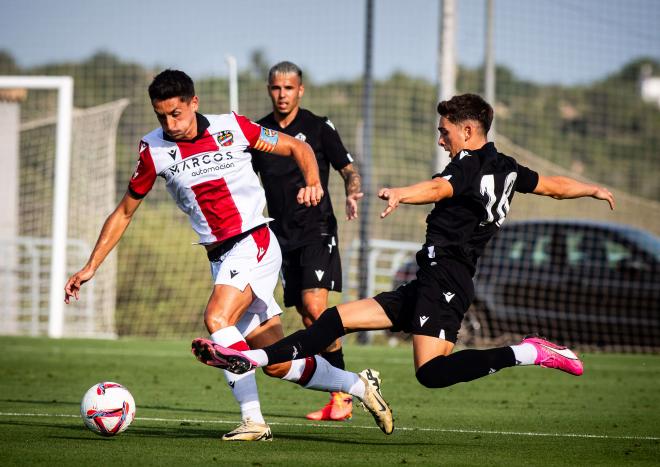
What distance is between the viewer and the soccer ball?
664 cm

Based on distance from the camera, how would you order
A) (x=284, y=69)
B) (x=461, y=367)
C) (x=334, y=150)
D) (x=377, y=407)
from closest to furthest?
(x=461, y=367), (x=377, y=407), (x=284, y=69), (x=334, y=150)

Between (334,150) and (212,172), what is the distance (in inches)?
78.1

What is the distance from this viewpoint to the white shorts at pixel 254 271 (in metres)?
6.97

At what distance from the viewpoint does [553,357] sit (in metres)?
6.59

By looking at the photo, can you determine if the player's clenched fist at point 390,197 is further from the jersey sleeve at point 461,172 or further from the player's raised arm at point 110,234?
the player's raised arm at point 110,234

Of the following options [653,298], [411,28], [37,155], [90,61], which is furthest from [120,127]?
[90,61]

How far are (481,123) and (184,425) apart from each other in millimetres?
2851

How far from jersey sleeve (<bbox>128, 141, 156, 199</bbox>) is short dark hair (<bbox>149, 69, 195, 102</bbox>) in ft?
1.27

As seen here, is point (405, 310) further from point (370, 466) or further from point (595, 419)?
point (595, 419)

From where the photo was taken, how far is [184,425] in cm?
758

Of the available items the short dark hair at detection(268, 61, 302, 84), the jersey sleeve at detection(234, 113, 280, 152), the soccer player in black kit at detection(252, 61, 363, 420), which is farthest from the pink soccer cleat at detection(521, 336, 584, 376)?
the short dark hair at detection(268, 61, 302, 84)

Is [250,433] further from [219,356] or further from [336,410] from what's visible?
[336,410]

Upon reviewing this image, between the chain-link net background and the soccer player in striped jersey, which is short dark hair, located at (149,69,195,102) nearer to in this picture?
the soccer player in striped jersey

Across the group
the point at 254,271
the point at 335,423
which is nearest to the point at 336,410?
the point at 335,423
